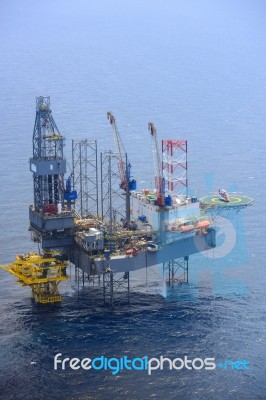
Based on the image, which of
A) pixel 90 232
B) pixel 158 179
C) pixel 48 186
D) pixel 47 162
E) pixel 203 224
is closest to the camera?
pixel 90 232

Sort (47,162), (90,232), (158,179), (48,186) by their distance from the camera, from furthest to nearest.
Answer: (158,179) → (48,186) → (47,162) → (90,232)

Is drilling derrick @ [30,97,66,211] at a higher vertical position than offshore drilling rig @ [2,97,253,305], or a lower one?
higher

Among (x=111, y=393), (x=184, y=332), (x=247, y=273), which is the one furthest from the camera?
(x=247, y=273)

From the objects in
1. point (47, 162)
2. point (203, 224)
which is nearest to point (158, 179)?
point (203, 224)

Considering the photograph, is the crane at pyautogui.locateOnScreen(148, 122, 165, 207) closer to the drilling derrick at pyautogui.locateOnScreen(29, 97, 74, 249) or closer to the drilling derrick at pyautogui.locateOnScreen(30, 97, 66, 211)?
the drilling derrick at pyautogui.locateOnScreen(29, 97, 74, 249)

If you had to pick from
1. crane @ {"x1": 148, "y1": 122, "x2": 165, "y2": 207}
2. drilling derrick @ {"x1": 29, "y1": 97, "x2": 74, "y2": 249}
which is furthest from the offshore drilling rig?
crane @ {"x1": 148, "y1": 122, "x2": 165, "y2": 207}

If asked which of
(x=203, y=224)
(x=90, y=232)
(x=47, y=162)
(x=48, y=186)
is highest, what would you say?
(x=47, y=162)

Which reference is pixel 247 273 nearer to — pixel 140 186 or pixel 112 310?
pixel 112 310

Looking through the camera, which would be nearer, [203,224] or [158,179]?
[158,179]

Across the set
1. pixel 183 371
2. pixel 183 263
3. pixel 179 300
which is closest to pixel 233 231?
pixel 183 263

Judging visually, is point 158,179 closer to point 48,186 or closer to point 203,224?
point 203,224

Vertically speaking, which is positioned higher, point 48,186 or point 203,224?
point 48,186
